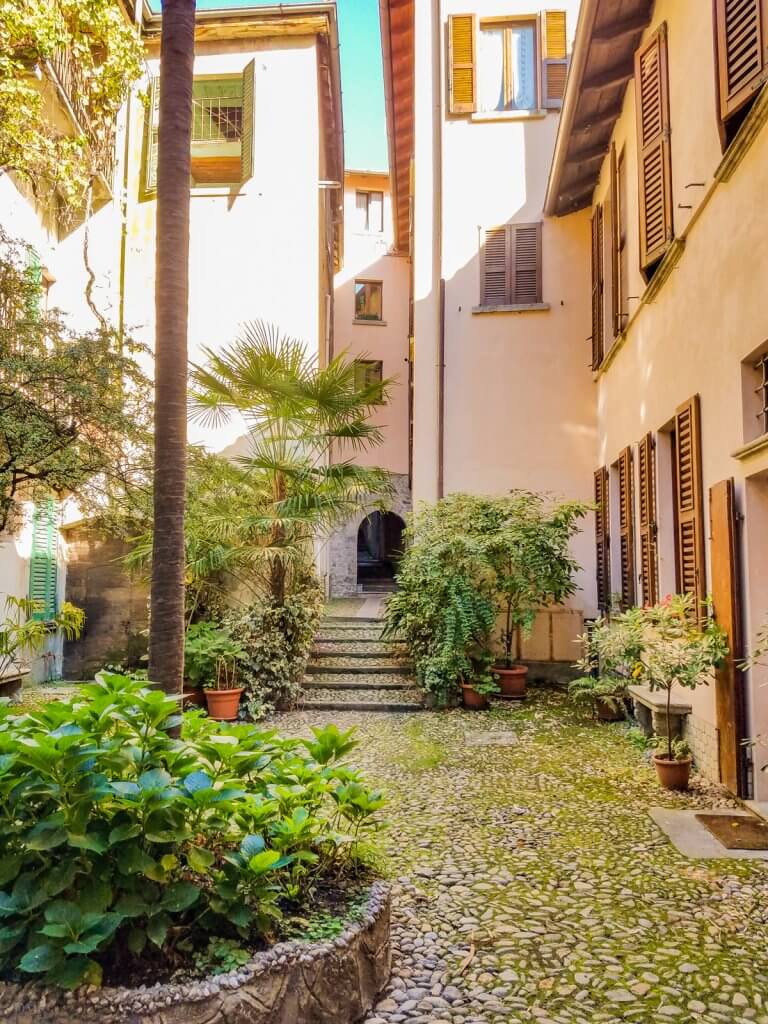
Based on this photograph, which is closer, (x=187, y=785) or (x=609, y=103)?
(x=187, y=785)

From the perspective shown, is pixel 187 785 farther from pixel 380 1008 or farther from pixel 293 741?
pixel 380 1008

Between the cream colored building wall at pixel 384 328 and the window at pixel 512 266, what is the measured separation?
5.80 meters

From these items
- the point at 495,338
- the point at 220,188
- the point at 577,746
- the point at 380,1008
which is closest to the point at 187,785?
the point at 380,1008

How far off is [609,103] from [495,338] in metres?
3.32

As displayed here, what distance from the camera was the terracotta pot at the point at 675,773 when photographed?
5.16 m

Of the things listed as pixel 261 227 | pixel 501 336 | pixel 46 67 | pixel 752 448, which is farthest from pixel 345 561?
pixel 752 448

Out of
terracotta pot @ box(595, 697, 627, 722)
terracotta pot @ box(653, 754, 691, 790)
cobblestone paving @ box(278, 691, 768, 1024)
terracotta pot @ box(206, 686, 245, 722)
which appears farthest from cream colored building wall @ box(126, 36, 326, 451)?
terracotta pot @ box(653, 754, 691, 790)

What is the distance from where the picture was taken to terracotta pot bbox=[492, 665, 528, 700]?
28.4 feet

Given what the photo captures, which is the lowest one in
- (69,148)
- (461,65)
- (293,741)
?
(293,741)

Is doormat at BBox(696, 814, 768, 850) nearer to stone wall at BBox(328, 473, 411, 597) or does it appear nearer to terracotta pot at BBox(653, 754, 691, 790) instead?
terracotta pot at BBox(653, 754, 691, 790)

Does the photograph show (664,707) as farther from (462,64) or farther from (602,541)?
(462,64)

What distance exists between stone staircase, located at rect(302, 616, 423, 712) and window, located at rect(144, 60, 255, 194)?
713 centimetres

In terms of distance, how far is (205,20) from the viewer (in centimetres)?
1147

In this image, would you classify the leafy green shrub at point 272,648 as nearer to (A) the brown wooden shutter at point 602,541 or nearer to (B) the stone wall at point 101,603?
(B) the stone wall at point 101,603
